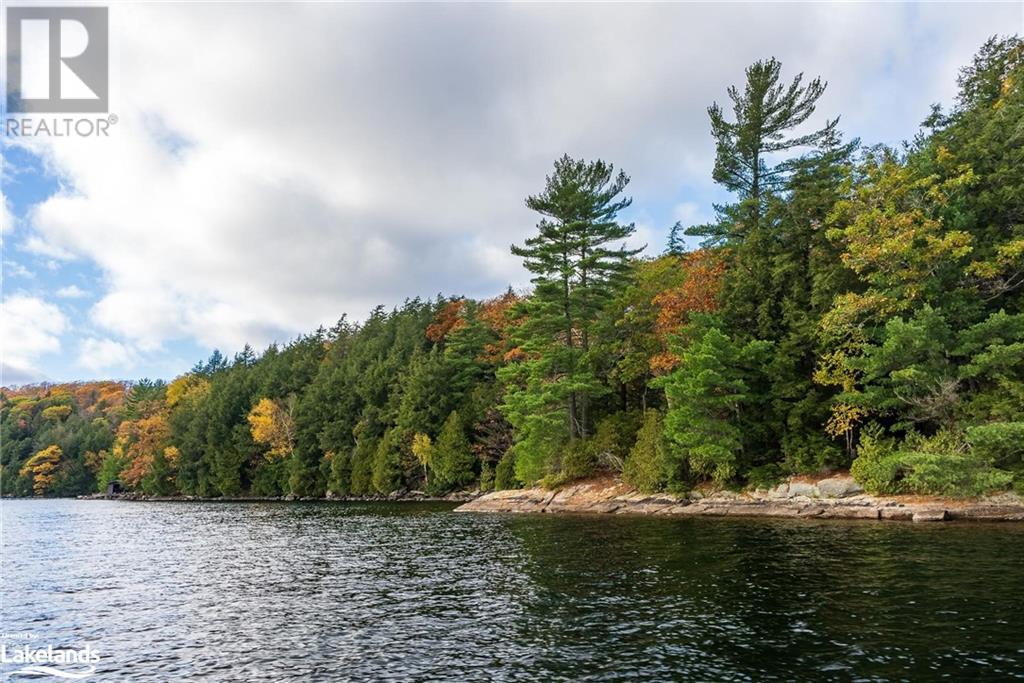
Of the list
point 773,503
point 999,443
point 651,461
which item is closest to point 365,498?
point 651,461

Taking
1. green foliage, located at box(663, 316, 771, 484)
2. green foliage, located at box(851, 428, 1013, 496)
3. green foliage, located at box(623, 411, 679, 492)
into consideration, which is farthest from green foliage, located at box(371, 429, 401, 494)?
green foliage, located at box(851, 428, 1013, 496)

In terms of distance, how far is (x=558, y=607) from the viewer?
16.2 metres

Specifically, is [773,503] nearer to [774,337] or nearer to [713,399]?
[713,399]

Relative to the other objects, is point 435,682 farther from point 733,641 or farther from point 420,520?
point 420,520

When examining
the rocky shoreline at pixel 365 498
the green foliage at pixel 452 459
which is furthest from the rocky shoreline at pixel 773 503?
the green foliage at pixel 452 459

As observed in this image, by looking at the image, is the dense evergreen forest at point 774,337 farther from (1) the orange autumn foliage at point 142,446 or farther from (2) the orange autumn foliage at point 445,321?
(1) the orange autumn foliage at point 142,446

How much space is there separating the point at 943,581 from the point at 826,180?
34.4 metres

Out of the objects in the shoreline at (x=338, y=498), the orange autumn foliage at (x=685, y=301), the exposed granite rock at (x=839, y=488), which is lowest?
the shoreline at (x=338, y=498)

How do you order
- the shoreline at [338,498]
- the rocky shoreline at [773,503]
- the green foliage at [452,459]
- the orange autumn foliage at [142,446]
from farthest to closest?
the orange autumn foliage at [142,446]
the green foliage at [452,459]
the shoreline at [338,498]
the rocky shoreline at [773,503]

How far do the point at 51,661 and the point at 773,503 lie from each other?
120 ft

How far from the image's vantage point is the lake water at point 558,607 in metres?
11.8

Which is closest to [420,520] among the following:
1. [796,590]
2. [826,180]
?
[796,590]

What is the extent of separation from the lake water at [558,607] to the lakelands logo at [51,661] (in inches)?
13.2

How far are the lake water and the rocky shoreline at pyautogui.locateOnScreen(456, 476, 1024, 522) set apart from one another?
3.15 meters
